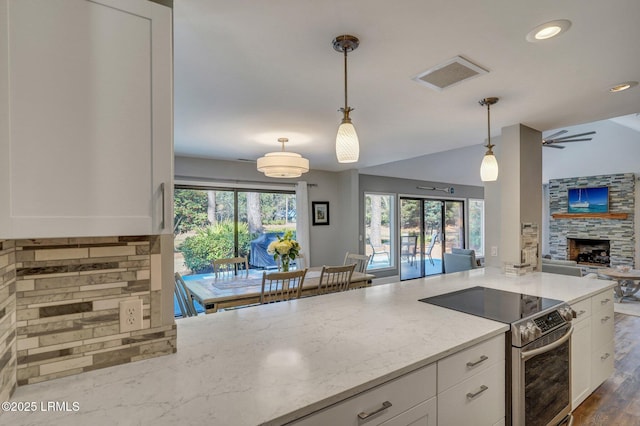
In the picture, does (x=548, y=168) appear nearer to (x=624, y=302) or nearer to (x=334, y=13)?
(x=624, y=302)

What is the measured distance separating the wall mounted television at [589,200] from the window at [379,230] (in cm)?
519

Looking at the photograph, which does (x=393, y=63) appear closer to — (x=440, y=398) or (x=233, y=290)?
(x=440, y=398)

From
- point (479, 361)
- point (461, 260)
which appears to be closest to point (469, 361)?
point (479, 361)

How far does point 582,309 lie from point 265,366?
2.34 meters

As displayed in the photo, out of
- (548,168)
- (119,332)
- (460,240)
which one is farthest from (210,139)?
(548,168)

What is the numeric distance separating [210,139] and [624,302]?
7.02 m

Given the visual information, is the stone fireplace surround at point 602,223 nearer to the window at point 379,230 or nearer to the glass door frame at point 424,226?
the glass door frame at point 424,226

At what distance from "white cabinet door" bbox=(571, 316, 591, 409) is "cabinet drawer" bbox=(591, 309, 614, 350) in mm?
102

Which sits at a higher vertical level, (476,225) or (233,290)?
(476,225)

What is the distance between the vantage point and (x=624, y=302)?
5.23m

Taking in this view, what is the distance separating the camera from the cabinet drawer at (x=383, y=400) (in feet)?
3.29

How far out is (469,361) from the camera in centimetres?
143

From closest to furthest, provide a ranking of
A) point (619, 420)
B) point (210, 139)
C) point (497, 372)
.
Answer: point (497, 372), point (619, 420), point (210, 139)

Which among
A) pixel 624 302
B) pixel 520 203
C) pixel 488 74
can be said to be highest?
pixel 488 74
